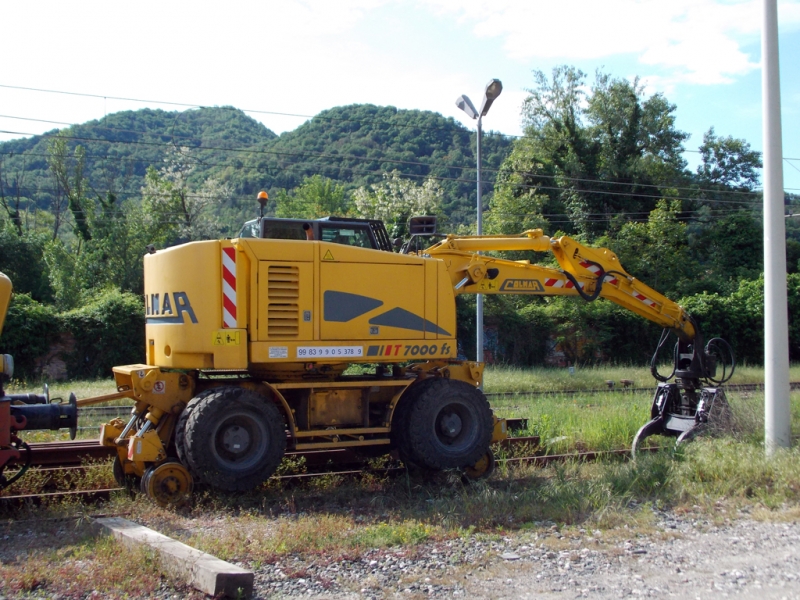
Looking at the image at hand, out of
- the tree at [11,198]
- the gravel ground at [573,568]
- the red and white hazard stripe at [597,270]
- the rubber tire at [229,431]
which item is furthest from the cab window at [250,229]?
the tree at [11,198]

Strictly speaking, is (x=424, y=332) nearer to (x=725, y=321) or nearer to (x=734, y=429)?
(x=734, y=429)

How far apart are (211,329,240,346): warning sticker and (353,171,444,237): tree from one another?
103ft

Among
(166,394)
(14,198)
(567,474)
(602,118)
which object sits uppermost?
(602,118)

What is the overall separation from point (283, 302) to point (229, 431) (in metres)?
1.48

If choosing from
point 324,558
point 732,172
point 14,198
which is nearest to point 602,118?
point 732,172

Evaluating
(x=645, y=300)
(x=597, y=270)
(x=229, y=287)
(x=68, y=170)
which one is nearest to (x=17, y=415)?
(x=229, y=287)

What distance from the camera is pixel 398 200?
43250 mm

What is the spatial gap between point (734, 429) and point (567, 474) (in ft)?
8.05

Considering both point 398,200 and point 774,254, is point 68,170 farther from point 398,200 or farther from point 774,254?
point 774,254

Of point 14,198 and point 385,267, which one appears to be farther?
point 14,198

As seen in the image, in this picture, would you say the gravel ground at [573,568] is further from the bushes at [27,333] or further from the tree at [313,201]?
the tree at [313,201]

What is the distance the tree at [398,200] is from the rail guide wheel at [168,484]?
104 feet

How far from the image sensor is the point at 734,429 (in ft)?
32.3

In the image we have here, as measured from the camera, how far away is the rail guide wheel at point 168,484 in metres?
7.71
